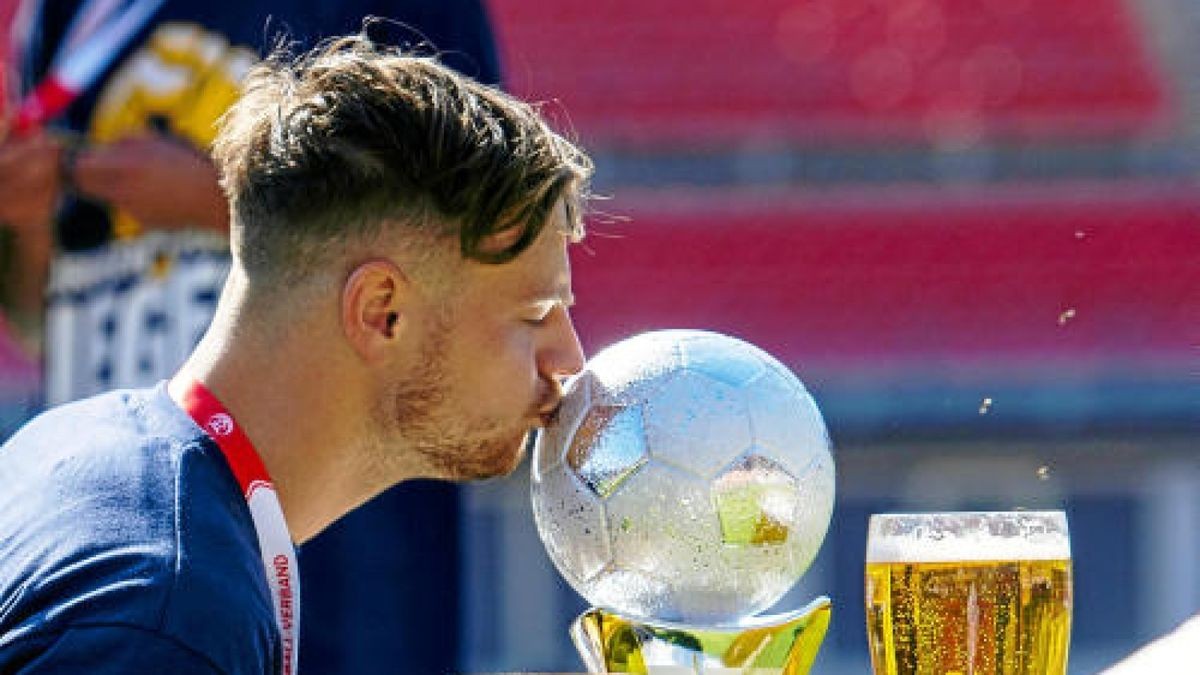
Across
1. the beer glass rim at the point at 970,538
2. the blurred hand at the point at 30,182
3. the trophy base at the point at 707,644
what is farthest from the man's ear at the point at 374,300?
the blurred hand at the point at 30,182

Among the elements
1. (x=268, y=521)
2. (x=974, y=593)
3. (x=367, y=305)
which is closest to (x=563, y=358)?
(x=367, y=305)

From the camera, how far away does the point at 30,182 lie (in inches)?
115

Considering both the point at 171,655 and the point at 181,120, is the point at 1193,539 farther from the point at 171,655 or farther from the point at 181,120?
the point at 171,655

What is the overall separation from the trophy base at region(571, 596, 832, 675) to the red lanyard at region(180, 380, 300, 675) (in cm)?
21

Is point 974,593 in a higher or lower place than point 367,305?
lower

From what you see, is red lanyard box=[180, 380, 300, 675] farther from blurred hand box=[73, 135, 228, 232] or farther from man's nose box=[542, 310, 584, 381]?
blurred hand box=[73, 135, 228, 232]

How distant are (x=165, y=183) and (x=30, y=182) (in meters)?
0.29

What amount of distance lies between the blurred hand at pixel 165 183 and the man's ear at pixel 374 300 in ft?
3.87

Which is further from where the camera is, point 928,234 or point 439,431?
point 928,234

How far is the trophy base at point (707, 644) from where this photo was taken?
4.63 ft

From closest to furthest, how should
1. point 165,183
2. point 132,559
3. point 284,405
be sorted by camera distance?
point 132,559 → point 284,405 → point 165,183

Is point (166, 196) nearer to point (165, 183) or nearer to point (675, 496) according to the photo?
point (165, 183)

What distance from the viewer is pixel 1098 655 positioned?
646cm

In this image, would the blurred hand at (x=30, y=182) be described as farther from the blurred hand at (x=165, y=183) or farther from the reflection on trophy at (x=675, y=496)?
the reflection on trophy at (x=675, y=496)
